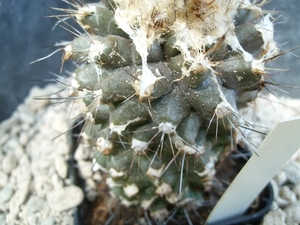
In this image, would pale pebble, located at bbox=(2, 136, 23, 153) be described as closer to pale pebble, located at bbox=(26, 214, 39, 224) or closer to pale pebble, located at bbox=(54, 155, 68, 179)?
pale pebble, located at bbox=(54, 155, 68, 179)

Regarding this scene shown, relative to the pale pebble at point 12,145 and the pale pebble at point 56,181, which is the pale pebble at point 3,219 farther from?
the pale pebble at point 12,145

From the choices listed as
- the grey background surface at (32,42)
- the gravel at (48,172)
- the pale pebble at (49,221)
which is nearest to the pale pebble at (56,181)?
the gravel at (48,172)

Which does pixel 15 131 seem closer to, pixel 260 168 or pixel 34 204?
pixel 34 204

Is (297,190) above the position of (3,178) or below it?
above

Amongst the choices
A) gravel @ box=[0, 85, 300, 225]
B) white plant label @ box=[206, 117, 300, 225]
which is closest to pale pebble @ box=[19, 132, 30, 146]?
gravel @ box=[0, 85, 300, 225]

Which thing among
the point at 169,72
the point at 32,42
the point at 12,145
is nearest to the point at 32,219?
the point at 12,145

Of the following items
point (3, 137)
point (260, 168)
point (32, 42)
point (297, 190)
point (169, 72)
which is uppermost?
point (169, 72)
